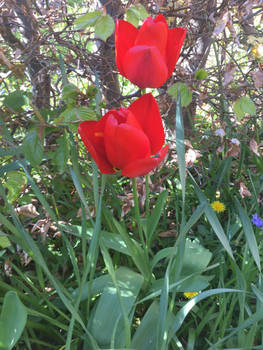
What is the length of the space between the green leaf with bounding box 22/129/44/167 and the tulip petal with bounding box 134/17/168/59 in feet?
1.10

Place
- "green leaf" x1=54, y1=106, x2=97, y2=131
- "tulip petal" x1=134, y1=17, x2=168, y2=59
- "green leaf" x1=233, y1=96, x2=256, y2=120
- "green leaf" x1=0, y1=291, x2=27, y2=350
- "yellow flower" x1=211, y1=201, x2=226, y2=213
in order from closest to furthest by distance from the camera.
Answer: "green leaf" x1=0, y1=291, x2=27, y2=350
"tulip petal" x1=134, y1=17, x2=168, y2=59
"green leaf" x1=54, y1=106, x2=97, y2=131
"green leaf" x1=233, y1=96, x2=256, y2=120
"yellow flower" x1=211, y1=201, x2=226, y2=213

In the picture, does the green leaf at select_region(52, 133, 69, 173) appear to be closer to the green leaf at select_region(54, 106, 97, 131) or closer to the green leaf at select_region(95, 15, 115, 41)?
the green leaf at select_region(54, 106, 97, 131)

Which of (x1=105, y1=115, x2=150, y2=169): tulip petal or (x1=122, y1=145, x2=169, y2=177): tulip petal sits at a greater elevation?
(x1=105, y1=115, x2=150, y2=169): tulip petal

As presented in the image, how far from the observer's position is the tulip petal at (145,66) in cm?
73

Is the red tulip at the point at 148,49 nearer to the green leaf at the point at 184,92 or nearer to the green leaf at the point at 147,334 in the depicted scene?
the green leaf at the point at 184,92

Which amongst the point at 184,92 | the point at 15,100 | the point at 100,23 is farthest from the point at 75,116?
the point at 184,92

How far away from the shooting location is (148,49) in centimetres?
72

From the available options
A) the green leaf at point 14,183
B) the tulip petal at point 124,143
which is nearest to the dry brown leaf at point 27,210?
the green leaf at point 14,183

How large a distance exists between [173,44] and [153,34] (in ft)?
0.22

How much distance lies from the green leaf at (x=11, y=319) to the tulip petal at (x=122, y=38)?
0.55 meters

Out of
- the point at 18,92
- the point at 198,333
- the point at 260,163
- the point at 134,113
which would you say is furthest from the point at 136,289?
the point at 260,163

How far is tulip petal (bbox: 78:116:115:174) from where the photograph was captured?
0.73 m

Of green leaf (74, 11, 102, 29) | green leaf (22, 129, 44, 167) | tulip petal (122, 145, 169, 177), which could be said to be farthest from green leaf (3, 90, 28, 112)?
tulip petal (122, 145, 169, 177)

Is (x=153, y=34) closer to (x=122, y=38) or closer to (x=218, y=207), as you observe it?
(x=122, y=38)
